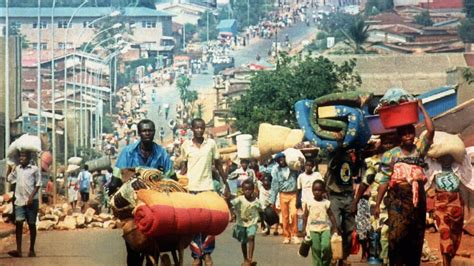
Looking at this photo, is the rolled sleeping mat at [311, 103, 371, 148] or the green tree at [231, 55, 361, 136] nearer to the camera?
the rolled sleeping mat at [311, 103, 371, 148]

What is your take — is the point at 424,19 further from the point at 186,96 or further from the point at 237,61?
the point at 186,96

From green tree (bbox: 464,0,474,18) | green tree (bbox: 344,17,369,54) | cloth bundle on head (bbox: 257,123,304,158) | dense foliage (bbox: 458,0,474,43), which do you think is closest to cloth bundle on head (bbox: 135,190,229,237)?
cloth bundle on head (bbox: 257,123,304,158)

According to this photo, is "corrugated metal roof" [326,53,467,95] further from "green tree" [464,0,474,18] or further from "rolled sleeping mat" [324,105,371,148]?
"rolled sleeping mat" [324,105,371,148]

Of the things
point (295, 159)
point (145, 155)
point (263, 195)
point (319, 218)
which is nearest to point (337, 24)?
point (263, 195)

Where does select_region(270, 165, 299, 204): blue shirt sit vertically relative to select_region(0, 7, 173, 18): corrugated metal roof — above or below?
below

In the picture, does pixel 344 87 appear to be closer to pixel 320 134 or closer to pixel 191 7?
pixel 320 134

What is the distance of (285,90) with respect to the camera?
→ 56812 millimetres

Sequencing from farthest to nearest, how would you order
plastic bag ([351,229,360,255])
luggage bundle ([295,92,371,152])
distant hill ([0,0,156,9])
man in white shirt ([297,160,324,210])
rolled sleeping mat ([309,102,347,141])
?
distant hill ([0,0,156,9])
man in white shirt ([297,160,324,210])
plastic bag ([351,229,360,255])
rolled sleeping mat ([309,102,347,141])
luggage bundle ([295,92,371,152])

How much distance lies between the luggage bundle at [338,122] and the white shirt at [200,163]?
101 centimetres

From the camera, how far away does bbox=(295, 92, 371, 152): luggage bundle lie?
52.6 ft

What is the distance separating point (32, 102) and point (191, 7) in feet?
279

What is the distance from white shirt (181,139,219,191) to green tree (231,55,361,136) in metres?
36.8

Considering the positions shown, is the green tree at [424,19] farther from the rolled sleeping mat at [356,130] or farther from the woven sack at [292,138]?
the rolled sleeping mat at [356,130]

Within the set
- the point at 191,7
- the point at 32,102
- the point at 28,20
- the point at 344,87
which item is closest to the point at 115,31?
the point at 28,20
